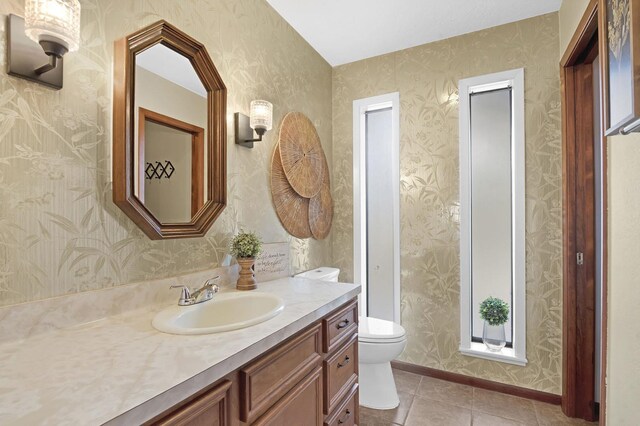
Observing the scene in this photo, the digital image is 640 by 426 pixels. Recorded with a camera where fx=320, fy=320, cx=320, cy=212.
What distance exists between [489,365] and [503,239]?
0.88 metres

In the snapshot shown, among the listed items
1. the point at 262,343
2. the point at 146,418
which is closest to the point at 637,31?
the point at 262,343

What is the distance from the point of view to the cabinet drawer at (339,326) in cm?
134

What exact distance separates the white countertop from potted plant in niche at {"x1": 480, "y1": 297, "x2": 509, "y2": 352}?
1630mm

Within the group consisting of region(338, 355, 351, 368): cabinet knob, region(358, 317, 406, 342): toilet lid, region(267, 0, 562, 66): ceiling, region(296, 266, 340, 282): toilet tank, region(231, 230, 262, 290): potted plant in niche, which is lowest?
region(358, 317, 406, 342): toilet lid

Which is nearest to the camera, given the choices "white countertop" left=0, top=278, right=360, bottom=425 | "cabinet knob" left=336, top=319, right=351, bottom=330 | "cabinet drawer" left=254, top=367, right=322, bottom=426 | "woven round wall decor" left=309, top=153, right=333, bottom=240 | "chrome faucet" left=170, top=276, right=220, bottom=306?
"white countertop" left=0, top=278, right=360, bottom=425

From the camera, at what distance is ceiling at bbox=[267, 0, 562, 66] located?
2.00 metres

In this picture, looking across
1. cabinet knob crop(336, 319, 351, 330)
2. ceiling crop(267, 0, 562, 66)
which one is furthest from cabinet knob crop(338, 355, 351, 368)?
ceiling crop(267, 0, 562, 66)

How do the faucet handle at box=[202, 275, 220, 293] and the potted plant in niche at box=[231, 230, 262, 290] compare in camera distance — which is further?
the potted plant in niche at box=[231, 230, 262, 290]

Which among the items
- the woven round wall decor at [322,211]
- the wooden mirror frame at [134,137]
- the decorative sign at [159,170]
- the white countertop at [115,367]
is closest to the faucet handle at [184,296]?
the white countertop at [115,367]

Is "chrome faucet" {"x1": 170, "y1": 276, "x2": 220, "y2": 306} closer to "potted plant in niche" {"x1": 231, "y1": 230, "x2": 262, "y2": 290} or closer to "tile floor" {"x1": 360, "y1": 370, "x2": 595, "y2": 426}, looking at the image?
"potted plant in niche" {"x1": 231, "y1": 230, "x2": 262, "y2": 290}

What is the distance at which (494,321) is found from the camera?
2.16 meters

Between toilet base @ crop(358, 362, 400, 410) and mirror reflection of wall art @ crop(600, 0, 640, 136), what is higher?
mirror reflection of wall art @ crop(600, 0, 640, 136)

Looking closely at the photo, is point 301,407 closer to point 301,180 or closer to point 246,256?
point 246,256

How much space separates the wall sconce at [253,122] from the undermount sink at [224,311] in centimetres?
81
